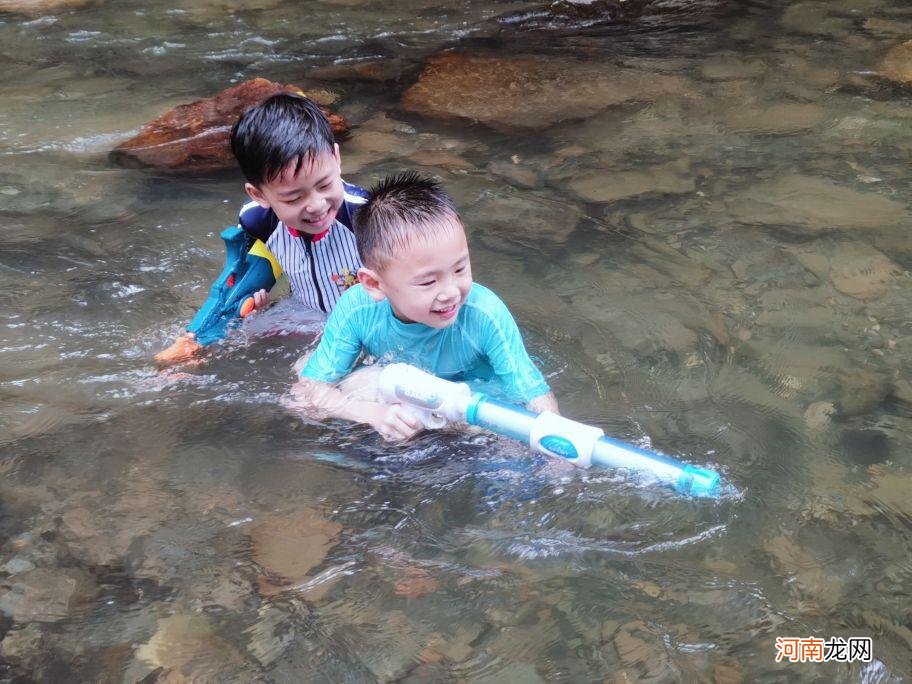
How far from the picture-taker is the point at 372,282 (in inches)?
123

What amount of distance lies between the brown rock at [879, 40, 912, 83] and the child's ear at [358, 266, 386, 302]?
14.9ft

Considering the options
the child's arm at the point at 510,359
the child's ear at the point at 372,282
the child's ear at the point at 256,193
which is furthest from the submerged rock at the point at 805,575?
the child's ear at the point at 256,193

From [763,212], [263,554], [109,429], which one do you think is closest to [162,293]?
[109,429]

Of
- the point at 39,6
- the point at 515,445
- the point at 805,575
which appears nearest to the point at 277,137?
the point at 515,445

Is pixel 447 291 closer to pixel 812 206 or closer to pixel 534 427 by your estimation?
pixel 534 427

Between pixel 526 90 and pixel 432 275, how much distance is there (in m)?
3.88

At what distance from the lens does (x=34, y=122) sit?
6.38 meters

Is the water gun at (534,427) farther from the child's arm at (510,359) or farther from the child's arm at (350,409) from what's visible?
the child's arm at (510,359)

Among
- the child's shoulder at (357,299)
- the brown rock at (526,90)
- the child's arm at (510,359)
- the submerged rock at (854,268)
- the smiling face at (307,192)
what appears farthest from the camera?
the brown rock at (526,90)

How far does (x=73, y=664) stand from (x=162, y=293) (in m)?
2.29

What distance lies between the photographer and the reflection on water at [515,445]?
2.56 metres

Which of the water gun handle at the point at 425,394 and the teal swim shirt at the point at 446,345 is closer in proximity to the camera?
the water gun handle at the point at 425,394

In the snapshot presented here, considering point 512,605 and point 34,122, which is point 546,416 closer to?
point 512,605

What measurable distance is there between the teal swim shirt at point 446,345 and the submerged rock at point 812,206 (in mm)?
1958
